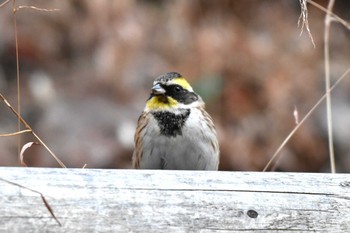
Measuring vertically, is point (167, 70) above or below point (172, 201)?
below

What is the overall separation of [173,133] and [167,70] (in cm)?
318

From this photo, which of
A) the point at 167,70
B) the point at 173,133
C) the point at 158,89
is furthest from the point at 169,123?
the point at 167,70

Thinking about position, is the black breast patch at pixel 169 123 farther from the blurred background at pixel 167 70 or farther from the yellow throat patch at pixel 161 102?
the blurred background at pixel 167 70

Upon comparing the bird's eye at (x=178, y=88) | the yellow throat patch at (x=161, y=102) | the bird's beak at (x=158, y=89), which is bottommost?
the yellow throat patch at (x=161, y=102)

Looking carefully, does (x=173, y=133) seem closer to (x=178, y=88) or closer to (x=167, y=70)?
(x=178, y=88)

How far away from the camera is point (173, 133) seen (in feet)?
13.7

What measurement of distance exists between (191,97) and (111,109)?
100 inches

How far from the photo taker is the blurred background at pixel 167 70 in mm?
6719

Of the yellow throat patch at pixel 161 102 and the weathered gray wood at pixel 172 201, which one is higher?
the weathered gray wood at pixel 172 201

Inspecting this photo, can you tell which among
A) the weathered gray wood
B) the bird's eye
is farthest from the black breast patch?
the weathered gray wood

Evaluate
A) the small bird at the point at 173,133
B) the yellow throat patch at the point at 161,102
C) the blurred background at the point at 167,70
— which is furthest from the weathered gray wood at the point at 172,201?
the blurred background at the point at 167,70

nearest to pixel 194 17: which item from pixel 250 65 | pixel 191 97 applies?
pixel 250 65

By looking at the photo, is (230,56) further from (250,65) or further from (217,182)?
(217,182)

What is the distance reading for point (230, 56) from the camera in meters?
7.53
